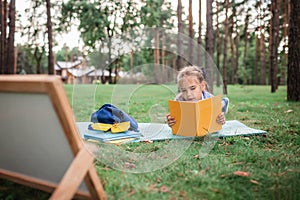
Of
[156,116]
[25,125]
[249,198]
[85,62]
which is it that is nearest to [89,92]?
[85,62]

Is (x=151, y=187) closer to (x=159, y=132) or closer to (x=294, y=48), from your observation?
(x=159, y=132)

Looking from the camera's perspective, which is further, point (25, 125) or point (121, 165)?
point (121, 165)

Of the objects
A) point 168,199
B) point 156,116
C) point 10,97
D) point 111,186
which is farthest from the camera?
point 156,116

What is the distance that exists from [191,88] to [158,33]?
0.68 m

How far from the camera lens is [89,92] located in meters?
3.40

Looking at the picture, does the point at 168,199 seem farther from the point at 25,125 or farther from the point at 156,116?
the point at 156,116

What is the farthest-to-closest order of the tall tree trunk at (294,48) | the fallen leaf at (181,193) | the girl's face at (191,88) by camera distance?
1. the tall tree trunk at (294,48)
2. the girl's face at (191,88)
3. the fallen leaf at (181,193)

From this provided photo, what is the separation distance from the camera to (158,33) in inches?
146

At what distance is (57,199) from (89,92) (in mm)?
2021

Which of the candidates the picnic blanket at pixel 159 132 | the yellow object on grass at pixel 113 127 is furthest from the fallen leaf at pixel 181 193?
the yellow object on grass at pixel 113 127

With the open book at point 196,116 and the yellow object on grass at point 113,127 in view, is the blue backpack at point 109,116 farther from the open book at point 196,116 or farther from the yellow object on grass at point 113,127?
the open book at point 196,116

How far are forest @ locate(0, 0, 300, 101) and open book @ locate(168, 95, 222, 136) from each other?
753mm

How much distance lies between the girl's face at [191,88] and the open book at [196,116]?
1.09ft

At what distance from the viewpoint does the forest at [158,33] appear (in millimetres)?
3822
